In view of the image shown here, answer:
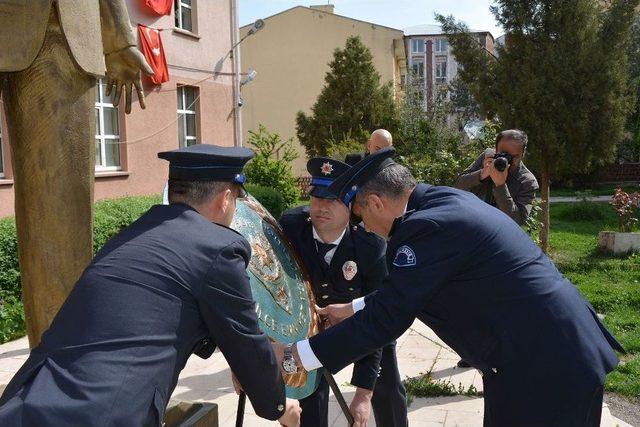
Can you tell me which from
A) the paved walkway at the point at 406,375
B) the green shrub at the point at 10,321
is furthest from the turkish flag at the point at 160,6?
the paved walkway at the point at 406,375

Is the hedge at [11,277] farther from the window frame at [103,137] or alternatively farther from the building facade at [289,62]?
the building facade at [289,62]

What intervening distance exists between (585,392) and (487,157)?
2869 mm

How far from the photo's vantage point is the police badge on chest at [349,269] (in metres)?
3.25

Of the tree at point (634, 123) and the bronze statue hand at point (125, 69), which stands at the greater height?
the tree at point (634, 123)

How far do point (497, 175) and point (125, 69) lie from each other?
110 inches

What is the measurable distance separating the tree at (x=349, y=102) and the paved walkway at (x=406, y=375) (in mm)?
19767

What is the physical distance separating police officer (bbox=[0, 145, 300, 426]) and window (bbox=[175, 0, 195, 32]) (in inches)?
519

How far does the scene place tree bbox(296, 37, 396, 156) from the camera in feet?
84.1

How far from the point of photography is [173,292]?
6.14 feet

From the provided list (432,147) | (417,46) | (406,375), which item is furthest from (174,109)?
(417,46)

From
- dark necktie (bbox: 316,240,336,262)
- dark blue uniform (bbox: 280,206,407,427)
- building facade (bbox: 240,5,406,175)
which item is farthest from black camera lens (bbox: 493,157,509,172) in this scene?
building facade (bbox: 240,5,406,175)

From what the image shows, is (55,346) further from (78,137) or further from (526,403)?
(526,403)

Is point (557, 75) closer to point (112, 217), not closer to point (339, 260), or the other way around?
point (112, 217)

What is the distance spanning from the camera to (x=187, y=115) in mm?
15000
